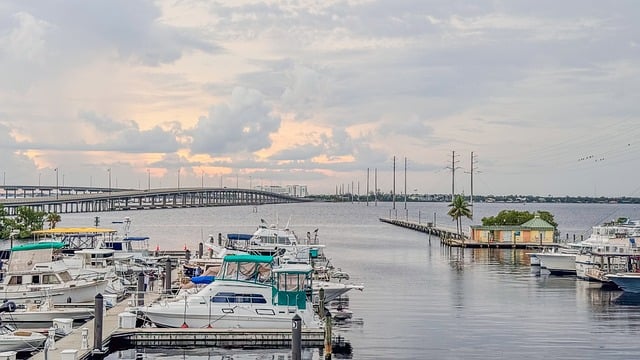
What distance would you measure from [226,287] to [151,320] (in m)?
3.09

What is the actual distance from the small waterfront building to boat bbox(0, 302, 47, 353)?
2451 inches

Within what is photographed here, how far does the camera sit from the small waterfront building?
8375cm

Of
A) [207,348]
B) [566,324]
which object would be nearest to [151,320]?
[207,348]

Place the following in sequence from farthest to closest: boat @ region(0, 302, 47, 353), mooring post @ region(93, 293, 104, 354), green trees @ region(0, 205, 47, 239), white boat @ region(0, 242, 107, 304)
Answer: green trees @ region(0, 205, 47, 239)
white boat @ region(0, 242, 107, 304)
mooring post @ region(93, 293, 104, 354)
boat @ region(0, 302, 47, 353)

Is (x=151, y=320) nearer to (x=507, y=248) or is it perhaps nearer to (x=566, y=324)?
(x=566, y=324)

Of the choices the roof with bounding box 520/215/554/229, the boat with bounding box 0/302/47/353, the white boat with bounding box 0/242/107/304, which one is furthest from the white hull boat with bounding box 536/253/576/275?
the boat with bounding box 0/302/47/353

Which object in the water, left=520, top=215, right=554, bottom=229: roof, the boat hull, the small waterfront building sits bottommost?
the water

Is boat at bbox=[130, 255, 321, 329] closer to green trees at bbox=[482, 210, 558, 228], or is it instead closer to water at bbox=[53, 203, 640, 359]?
water at bbox=[53, 203, 640, 359]

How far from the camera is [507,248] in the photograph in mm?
83750

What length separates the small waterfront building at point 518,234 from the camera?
275 feet

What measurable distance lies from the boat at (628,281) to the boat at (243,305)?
22.3 m

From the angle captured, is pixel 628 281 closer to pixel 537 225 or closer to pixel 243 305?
pixel 243 305

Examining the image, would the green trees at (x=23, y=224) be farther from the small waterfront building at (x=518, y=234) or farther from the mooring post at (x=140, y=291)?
the mooring post at (x=140, y=291)

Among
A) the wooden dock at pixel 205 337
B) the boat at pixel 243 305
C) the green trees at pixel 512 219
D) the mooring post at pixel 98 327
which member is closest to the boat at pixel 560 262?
the boat at pixel 243 305
